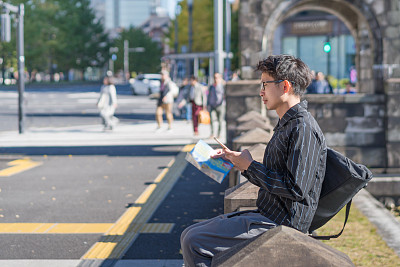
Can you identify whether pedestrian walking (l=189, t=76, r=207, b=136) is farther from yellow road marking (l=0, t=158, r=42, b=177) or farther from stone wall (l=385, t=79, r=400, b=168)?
stone wall (l=385, t=79, r=400, b=168)

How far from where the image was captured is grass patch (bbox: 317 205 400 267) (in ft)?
17.5

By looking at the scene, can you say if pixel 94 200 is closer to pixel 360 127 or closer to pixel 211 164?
pixel 360 127

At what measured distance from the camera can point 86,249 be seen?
6.16 meters

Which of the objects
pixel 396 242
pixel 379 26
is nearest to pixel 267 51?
pixel 379 26

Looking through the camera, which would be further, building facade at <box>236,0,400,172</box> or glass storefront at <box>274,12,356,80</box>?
glass storefront at <box>274,12,356,80</box>

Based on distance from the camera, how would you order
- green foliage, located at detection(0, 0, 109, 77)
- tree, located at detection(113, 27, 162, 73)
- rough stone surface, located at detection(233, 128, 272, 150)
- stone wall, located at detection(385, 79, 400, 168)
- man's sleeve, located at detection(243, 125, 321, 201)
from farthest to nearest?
1. tree, located at detection(113, 27, 162, 73)
2. green foliage, located at detection(0, 0, 109, 77)
3. stone wall, located at detection(385, 79, 400, 168)
4. rough stone surface, located at detection(233, 128, 272, 150)
5. man's sleeve, located at detection(243, 125, 321, 201)

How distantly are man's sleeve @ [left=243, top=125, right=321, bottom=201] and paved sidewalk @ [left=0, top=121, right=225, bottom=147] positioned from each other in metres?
12.7

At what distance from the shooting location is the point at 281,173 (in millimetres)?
3295

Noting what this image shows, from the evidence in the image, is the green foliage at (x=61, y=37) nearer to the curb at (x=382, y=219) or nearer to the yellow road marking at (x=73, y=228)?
the yellow road marking at (x=73, y=228)

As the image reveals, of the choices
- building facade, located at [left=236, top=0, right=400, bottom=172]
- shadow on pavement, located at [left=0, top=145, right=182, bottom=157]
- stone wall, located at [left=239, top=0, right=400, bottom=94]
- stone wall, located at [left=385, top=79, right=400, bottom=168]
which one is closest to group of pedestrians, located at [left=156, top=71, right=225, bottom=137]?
shadow on pavement, located at [left=0, top=145, right=182, bottom=157]

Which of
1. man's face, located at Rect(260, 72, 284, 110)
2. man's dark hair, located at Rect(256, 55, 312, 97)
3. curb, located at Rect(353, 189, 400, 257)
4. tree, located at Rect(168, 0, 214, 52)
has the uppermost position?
tree, located at Rect(168, 0, 214, 52)

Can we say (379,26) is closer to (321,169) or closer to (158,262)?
(158,262)

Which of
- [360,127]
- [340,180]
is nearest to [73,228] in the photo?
[340,180]

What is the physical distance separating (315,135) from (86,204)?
575 centimetres
